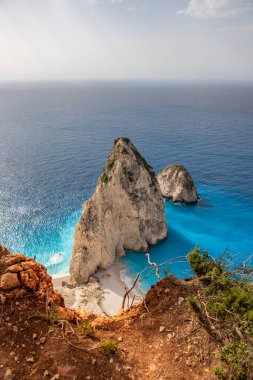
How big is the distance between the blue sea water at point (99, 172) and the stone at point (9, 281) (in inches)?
276

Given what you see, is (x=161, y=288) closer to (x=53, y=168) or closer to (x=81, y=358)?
(x=81, y=358)

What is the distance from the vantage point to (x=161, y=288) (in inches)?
474

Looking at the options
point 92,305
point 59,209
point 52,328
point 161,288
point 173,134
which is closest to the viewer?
point 52,328

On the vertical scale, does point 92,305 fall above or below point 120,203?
below

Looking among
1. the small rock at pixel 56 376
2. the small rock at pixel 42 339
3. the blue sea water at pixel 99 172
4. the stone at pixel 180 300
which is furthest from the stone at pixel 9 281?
the blue sea water at pixel 99 172

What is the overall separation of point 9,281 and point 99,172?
220 feet

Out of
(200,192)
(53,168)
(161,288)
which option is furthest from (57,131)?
(161,288)

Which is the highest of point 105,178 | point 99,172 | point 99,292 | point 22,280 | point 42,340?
point 22,280

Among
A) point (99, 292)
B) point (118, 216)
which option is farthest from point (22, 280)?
point (118, 216)

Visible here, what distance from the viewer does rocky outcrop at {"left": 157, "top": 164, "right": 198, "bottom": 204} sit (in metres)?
58.6

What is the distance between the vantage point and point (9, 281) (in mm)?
10867

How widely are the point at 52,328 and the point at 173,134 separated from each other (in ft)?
363

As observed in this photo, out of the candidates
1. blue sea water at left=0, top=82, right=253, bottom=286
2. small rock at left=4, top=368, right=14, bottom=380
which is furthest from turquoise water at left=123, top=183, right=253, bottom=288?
small rock at left=4, top=368, right=14, bottom=380

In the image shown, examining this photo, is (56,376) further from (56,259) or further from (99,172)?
(99,172)
